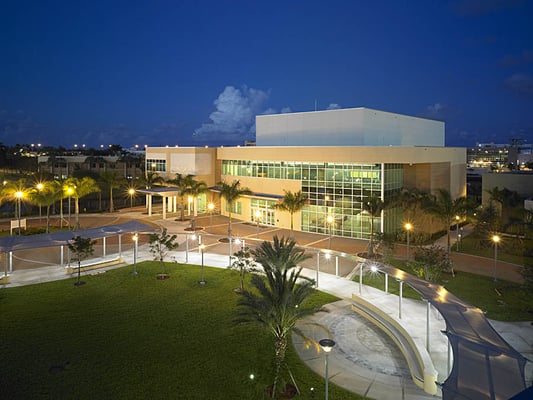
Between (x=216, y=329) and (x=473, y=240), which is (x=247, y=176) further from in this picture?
(x=216, y=329)

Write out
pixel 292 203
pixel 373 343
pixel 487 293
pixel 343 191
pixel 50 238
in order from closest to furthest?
pixel 373 343
pixel 487 293
pixel 50 238
pixel 292 203
pixel 343 191

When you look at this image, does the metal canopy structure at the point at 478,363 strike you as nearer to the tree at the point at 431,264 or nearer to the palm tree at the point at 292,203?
the tree at the point at 431,264

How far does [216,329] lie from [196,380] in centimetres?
390

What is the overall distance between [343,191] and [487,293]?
17.6 m

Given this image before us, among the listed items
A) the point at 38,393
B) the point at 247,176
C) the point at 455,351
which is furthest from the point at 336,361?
the point at 247,176

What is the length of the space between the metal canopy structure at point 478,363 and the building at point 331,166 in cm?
2342


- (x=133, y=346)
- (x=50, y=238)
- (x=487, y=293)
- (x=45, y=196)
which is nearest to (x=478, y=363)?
(x=133, y=346)

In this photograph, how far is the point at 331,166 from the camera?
3850 centimetres

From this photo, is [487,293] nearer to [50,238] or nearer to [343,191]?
[343,191]

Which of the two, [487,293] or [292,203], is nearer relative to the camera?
[487,293]

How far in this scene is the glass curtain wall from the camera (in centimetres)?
3609

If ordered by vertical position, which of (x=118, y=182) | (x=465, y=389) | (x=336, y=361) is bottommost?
(x=336, y=361)

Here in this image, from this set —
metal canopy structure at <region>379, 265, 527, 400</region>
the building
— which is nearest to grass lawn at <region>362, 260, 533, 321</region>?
metal canopy structure at <region>379, 265, 527, 400</region>

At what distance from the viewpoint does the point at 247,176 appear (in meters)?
47.2
